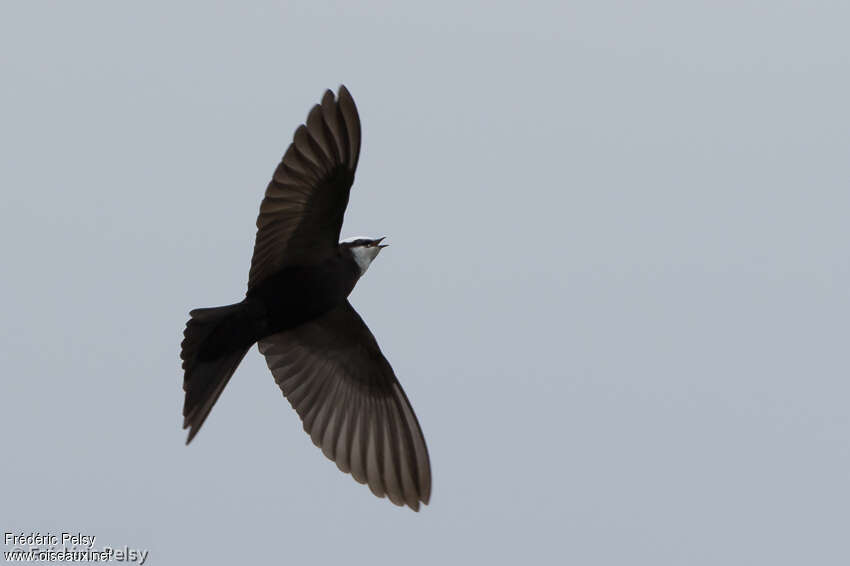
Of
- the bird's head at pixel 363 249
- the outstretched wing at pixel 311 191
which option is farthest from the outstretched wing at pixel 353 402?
the outstretched wing at pixel 311 191

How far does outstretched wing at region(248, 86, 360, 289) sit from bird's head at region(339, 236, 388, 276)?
15 centimetres

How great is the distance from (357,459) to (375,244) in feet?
4.89

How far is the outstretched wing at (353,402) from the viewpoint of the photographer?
847 centimetres

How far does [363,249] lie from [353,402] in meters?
1.25

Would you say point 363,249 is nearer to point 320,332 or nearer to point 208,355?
point 320,332

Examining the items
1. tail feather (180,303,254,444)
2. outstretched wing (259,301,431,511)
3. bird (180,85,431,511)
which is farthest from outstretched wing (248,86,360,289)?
outstretched wing (259,301,431,511)

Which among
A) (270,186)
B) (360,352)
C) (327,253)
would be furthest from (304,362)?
(270,186)

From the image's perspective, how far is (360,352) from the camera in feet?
28.8

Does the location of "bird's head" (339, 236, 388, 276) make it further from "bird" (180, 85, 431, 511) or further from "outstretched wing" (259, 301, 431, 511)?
"outstretched wing" (259, 301, 431, 511)

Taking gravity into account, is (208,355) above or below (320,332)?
below

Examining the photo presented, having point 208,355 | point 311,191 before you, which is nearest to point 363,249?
point 311,191

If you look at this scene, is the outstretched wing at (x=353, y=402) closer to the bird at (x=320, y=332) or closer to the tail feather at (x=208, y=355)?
the bird at (x=320, y=332)

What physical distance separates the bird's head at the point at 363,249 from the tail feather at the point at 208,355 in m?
0.81

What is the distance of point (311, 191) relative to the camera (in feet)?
25.0
